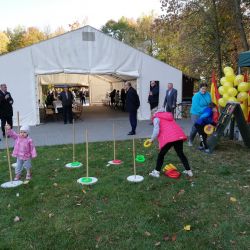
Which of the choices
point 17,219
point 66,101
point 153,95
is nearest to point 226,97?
point 153,95

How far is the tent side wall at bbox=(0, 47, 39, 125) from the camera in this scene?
1368 cm

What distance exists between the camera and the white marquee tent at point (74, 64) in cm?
1383

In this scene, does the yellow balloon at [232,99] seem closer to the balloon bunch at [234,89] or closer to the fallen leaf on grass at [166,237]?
the balloon bunch at [234,89]

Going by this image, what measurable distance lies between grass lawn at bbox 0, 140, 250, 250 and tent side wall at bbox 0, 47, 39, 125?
24.5 feet

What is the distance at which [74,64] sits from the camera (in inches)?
571

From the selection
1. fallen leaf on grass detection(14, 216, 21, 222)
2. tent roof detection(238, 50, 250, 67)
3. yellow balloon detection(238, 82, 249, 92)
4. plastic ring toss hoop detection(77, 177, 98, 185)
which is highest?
tent roof detection(238, 50, 250, 67)

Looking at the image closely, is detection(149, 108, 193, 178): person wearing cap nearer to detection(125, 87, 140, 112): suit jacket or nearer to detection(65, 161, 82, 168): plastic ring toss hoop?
detection(65, 161, 82, 168): plastic ring toss hoop

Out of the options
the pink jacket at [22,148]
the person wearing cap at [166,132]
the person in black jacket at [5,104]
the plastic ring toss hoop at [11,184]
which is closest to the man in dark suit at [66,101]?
the person in black jacket at [5,104]

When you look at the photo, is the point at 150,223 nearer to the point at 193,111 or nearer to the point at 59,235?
the point at 59,235

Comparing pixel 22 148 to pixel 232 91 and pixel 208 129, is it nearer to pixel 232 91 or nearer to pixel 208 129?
pixel 208 129

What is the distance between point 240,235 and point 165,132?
7.64 ft

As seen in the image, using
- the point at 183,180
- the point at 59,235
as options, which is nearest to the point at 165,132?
the point at 183,180

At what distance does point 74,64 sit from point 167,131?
986 cm

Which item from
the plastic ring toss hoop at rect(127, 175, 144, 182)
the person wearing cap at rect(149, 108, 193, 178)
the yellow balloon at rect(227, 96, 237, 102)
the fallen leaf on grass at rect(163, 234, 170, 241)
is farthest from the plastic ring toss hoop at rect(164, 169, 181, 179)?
the yellow balloon at rect(227, 96, 237, 102)
